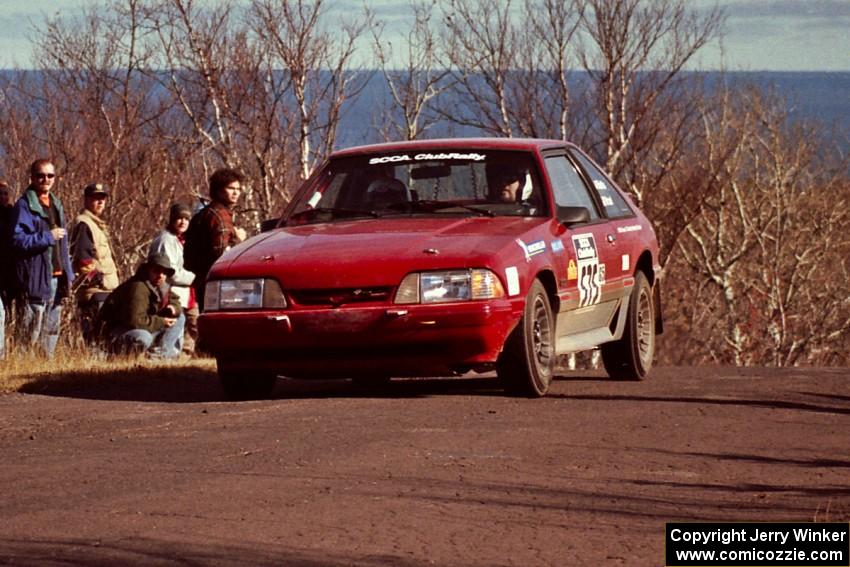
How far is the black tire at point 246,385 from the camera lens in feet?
37.0

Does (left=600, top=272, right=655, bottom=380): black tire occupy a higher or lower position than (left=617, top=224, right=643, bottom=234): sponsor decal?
lower

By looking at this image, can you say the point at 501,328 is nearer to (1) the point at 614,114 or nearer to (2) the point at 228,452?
(2) the point at 228,452

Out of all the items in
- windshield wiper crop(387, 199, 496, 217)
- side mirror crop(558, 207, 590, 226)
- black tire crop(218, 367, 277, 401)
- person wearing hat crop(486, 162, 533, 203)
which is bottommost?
black tire crop(218, 367, 277, 401)

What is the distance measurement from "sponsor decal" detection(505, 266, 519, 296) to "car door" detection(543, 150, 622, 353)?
0.78 meters

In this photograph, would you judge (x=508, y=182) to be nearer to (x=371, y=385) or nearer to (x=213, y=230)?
(x=371, y=385)

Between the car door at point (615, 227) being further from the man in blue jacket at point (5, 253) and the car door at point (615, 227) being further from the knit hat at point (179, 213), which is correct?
the man in blue jacket at point (5, 253)

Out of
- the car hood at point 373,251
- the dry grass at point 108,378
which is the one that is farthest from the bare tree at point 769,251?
the car hood at point 373,251

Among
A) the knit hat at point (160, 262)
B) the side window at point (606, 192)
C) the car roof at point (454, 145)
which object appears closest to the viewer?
the car roof at point (454, 145)

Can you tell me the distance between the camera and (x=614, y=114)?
5225 centimetres

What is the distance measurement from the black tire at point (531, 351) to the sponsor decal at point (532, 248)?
17cm

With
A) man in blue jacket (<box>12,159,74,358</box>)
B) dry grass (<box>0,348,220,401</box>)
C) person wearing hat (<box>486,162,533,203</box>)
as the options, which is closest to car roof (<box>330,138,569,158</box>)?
person wearing hat (<box>486,162,533,203</box>)

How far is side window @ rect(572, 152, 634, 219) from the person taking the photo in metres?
12.9

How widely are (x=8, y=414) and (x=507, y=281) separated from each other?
2.87 m

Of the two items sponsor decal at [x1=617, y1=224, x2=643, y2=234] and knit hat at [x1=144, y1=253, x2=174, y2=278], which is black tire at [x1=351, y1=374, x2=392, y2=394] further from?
knit hat at [x1=144, y1=253, x2=174, y2=278]
